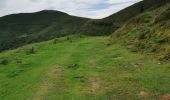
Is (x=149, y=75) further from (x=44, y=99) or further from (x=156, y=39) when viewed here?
(x=156, y=39)

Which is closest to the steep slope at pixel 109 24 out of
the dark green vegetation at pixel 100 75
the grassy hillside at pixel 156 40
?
the grassy hillside at pixel 156 40

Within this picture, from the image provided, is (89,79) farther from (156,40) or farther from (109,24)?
(109,24)

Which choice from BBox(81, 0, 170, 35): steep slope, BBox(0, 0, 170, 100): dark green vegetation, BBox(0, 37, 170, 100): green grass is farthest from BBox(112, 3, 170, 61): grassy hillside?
BBox(81, 0, 170, 35): steep slope

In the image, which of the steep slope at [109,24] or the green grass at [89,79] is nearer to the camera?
the green grass at [89,79]

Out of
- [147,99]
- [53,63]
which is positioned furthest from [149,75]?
[53,63]

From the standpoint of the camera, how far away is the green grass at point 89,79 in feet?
73.1

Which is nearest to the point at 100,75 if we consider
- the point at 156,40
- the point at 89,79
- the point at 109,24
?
the point at 89,79

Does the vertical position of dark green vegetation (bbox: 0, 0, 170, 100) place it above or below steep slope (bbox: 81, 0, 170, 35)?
below

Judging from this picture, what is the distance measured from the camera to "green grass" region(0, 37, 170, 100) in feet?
73.1

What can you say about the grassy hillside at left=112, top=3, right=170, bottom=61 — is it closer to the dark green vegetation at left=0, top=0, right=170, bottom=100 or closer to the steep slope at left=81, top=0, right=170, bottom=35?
the dark green vegetation at left=0, top=0, right=170, bottom=100

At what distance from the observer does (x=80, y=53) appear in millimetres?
41469

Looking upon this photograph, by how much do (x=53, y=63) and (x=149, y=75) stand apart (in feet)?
39.6

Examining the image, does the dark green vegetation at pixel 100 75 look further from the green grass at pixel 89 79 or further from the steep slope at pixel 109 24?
the steep slope at pixel 109 24

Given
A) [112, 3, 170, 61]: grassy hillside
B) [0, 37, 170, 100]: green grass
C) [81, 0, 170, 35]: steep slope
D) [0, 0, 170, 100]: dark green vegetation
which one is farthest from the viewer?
[81, 0, 170, 35]: steep slope
